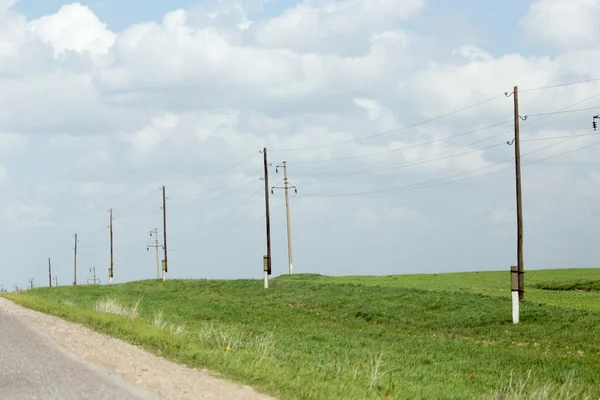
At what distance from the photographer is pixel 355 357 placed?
21.7 meters

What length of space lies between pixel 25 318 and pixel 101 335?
6.43m

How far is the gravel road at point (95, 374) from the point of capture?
11094 millimetres

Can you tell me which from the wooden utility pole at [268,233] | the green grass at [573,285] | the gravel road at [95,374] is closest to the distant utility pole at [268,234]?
the wooden utility pole at [268,233]

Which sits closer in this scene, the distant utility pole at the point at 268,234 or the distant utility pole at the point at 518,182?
the distant utility pole at the point at 518,182

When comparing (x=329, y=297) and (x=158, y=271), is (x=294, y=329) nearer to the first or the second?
(x=329, y=297)

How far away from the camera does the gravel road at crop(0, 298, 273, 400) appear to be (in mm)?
11094

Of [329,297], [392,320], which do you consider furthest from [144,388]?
[329,297]

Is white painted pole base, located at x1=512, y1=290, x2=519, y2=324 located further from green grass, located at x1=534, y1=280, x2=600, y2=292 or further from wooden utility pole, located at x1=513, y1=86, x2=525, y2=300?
green grass, located at x1=534, y1=280, x2=600, y2=292

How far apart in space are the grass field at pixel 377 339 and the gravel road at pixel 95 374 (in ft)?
2.31

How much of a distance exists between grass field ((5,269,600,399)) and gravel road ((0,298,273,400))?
703mm

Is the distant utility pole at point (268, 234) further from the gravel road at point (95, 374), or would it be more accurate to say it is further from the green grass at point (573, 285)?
the gravel road at point (95, 374)

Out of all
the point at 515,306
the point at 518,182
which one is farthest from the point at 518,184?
the point at 515,306

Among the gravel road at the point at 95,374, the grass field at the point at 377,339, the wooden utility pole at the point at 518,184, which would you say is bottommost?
the grass field at the point at 377,339

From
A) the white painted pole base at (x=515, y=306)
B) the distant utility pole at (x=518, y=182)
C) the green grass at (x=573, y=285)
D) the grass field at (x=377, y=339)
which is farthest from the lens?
the green grass at (x=573, y=285)
